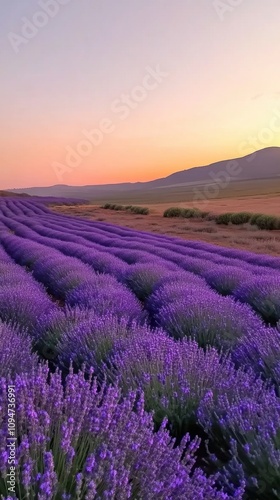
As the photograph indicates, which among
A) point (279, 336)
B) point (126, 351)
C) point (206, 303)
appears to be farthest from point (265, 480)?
point (206, 303)

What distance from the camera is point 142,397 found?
5.30 feet

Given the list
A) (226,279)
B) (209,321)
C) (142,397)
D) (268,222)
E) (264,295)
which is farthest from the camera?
(268,222)

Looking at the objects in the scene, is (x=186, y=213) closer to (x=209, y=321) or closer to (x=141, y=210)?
(x=141, y=210)

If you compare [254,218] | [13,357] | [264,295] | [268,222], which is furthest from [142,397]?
[254,218]

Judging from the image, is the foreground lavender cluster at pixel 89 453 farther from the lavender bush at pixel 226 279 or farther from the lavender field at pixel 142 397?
the lavender bush at pixel 226 279

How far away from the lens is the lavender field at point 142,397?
1267 mm

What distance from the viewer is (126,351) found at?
2.62 meters

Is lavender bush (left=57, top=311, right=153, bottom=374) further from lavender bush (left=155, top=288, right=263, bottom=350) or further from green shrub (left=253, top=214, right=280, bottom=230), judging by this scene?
green shrub (left=253, top=214, right=280, bottom=230)

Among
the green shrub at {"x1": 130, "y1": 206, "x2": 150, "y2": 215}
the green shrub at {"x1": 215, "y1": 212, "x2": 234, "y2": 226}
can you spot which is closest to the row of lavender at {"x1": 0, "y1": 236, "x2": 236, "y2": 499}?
the green shrub at {"x1": 215, "y1": 212, "x2": 234, "y2": 226}

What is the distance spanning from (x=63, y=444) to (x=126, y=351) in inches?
54.6

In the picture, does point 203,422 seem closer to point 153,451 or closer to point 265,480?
point 265,480

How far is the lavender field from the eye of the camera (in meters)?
1.27

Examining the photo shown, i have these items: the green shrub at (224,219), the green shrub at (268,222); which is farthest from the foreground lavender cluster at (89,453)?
the green shrub at (224,219)

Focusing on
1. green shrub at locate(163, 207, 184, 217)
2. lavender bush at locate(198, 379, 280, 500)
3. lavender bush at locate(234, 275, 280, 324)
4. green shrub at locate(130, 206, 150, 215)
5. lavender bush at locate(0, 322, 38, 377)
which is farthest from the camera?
green shrub at locate(130, 206, 150, 215)
